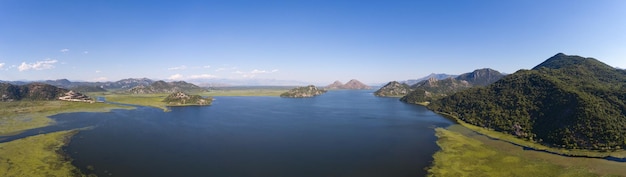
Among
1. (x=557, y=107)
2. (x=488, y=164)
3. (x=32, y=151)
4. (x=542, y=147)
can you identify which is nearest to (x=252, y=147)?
(x=32, y=151)

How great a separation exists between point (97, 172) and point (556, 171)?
86469 mm

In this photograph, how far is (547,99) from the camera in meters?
107

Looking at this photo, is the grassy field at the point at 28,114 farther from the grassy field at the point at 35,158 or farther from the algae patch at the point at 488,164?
the algae patch at the point at 488,164

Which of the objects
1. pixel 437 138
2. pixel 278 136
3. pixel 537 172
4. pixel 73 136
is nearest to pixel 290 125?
pixel 278 136

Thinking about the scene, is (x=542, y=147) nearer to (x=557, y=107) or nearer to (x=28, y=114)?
(x=557, y=107)

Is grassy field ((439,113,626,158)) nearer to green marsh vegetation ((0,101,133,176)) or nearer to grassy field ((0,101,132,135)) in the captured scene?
green marsh vegetation ((0,101,133,176))

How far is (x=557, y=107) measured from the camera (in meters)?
98.0

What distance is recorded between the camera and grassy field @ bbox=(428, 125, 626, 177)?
6041cm

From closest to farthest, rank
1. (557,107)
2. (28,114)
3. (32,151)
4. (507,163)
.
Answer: (507,163), (32,151), (557,107), (28,114)

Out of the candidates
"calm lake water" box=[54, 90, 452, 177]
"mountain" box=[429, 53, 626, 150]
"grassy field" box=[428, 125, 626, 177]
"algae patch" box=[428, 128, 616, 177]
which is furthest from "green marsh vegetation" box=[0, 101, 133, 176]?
"mountain" box=[429, 53, 626, 150]

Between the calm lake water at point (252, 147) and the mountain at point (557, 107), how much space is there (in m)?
21.1

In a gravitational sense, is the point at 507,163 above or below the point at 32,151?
below

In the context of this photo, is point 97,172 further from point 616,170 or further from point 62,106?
point 62,106

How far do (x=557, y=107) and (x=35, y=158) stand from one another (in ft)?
453
